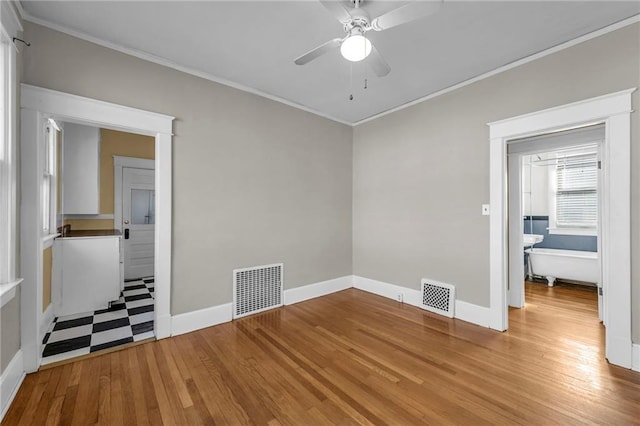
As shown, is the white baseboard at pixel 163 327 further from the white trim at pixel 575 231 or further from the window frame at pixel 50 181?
the white trim at pixel 575 231

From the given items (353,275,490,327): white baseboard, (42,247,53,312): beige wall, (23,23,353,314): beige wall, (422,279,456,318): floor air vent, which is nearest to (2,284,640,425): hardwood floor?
(353,275,490,327): white baseboard

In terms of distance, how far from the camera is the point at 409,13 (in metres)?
1.59

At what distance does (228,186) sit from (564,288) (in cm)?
546

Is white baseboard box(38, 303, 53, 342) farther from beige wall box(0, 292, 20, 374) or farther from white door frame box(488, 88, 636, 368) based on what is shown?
white door frame box(488, 88, 636, 368)

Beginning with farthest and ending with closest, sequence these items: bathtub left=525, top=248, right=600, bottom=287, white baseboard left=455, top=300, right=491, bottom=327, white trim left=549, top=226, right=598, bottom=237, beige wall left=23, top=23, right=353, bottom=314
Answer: white trim left=549, top=226, right=598, bottom=237, bathtub left=525, top=248, right=600, bottom=287, white baseboard left=455, top=300, right=491, bottom=327, beige wall left=23, top=23, right=353, bottom=314

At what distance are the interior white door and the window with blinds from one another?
7.64 metres

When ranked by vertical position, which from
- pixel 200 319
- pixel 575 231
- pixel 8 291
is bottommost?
pixel 200 319

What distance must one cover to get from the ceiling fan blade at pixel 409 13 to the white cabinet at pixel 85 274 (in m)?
3.79

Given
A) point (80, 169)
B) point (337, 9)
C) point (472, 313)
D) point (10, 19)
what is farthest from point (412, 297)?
point (80, 169)

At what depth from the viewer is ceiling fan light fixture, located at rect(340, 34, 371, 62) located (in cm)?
170

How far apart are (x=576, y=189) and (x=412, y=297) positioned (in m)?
4.13

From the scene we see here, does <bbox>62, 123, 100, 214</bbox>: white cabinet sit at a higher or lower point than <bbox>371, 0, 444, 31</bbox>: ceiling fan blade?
lower

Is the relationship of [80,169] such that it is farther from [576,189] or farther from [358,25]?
[576,189]

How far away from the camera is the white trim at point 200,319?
282 cm
